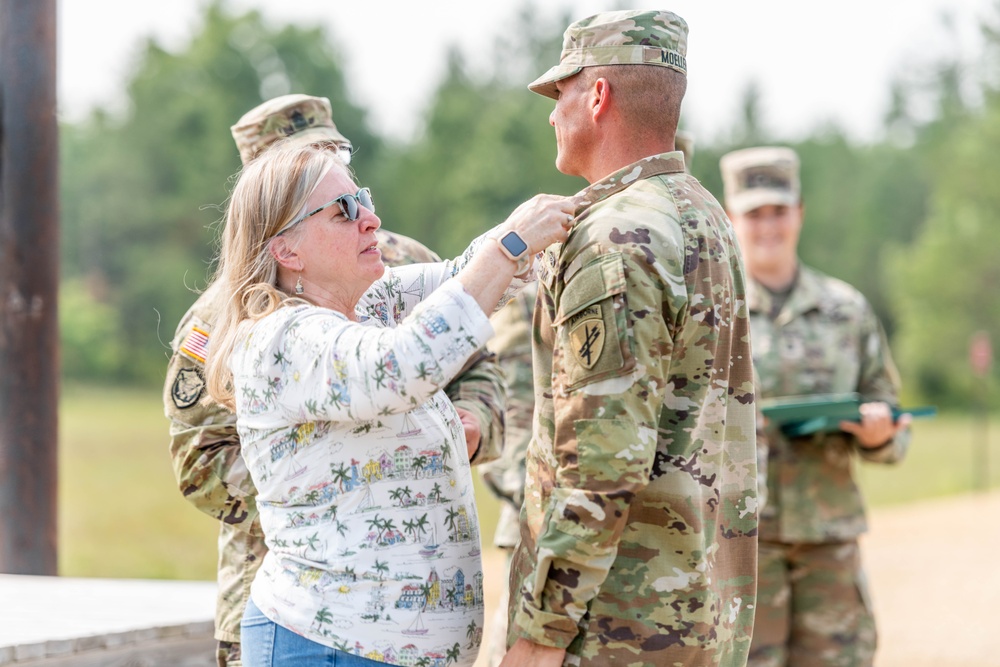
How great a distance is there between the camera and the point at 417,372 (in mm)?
2076

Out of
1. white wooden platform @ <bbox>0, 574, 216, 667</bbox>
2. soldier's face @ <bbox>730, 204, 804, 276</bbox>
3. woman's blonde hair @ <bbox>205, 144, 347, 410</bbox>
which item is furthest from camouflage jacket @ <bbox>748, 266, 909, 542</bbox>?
woman's blonde hair @ <bbox>205, 144, 347, 410</bbox>

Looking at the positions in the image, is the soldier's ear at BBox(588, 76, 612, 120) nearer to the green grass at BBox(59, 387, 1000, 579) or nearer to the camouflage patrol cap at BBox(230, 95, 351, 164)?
the camouflage patrol cap at BBox(230, 95, 351, 164)

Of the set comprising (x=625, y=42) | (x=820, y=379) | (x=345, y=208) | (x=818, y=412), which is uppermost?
(x=625, y=42)

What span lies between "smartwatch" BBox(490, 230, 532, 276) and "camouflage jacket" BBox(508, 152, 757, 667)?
121mm

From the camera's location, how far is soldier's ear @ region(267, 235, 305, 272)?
95.4 inches

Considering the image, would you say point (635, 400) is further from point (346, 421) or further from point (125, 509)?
point (125, 509)

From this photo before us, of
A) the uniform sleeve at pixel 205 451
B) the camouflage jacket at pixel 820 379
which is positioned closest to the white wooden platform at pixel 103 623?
the uniform sleeve at pixel 205 451

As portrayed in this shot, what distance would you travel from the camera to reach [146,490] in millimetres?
20562

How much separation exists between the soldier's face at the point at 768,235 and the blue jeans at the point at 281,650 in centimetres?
322

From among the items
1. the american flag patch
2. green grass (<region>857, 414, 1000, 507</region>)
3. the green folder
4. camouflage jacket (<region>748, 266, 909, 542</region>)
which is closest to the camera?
the american flag patch

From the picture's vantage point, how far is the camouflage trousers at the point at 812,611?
4.61 m

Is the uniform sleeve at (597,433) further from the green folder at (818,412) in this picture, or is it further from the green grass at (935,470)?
the green grass at (935,470)

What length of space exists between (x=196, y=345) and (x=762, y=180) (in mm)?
2949

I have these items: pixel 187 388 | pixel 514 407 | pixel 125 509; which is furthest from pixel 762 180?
pixel 125 509
